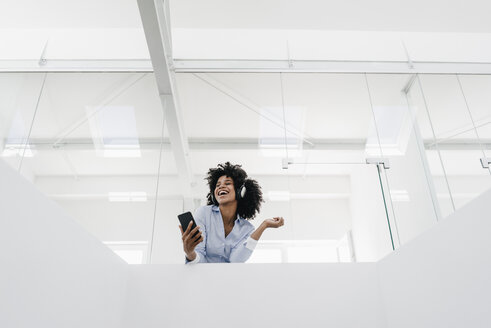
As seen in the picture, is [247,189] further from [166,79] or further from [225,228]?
[166,79]

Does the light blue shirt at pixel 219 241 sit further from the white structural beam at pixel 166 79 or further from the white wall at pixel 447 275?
the white structural beam at pixel 166 79

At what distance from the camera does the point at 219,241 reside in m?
1.72

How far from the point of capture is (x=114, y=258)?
1225 millimetres

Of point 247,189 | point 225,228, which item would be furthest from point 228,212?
point 247,189

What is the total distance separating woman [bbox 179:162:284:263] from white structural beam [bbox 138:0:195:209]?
0.58 m

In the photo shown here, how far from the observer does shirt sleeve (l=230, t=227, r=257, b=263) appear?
1.64 metres

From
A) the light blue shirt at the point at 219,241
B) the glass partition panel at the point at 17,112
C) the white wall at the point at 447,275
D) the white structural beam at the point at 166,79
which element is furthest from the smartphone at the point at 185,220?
the white structural beam at the point at 166,79

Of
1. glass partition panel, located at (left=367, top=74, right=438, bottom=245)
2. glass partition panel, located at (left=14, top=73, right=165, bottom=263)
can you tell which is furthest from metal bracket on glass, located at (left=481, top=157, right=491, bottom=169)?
glass partition panel, located at (left=14, top=73, right=165, bottom=263)

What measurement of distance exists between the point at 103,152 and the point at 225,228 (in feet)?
3.94

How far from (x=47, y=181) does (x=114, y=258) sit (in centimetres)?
88

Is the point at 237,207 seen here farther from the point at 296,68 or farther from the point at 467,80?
the point at 467,80

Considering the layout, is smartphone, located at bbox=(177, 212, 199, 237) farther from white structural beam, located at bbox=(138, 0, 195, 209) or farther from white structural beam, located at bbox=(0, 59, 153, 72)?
white structural beam, located at bbox=(0, 59, 153, 72)

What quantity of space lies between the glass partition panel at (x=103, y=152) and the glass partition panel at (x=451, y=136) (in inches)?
87.3

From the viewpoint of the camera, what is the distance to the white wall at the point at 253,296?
1259 millimetres
